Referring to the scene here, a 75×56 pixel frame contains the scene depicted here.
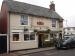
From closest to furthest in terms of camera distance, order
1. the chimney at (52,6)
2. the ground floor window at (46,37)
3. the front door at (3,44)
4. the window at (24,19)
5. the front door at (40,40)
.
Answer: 1. the front door at (3,44)
2. the window at (24,19)
3. the front door at (40,40)
4. the ground floor window at (46,37)
5. the chimney at (52,6)

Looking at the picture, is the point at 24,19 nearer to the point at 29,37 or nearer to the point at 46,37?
the point at 29,37

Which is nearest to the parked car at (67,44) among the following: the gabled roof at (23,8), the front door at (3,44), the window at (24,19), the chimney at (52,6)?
the window at (24,19)

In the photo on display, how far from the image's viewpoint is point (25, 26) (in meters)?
→ 25.9

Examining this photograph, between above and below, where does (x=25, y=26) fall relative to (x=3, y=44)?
above

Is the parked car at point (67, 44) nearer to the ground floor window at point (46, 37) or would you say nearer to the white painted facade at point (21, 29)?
the white painted facade at point (21, 29)

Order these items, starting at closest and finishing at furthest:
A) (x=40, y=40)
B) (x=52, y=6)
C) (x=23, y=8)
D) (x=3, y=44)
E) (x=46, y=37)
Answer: (x=3, y=44) → (x=23, y=8) → (x=40, y=40) → (x=46, y=37) → (x=52, y=6)

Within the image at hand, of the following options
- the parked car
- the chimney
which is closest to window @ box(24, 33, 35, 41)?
the parked car

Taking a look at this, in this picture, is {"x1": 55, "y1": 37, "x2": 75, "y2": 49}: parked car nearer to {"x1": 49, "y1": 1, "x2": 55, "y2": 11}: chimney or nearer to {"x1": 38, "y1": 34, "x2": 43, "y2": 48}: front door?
{"x1": 38, "y1": 34, "x2": 43, "y2": 48}: front door

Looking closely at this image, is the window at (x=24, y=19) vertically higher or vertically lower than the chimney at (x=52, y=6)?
lower

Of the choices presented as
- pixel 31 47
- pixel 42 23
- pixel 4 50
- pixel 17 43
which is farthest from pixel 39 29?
pixel 4 50

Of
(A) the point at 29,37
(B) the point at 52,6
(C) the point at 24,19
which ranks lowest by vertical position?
(A) the point at 29,37

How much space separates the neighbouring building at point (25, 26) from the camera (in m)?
24.2

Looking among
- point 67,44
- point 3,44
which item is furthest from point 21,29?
point 67,44

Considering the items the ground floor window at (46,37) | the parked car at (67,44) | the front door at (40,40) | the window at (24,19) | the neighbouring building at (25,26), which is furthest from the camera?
the ground floor window at (46,37)
